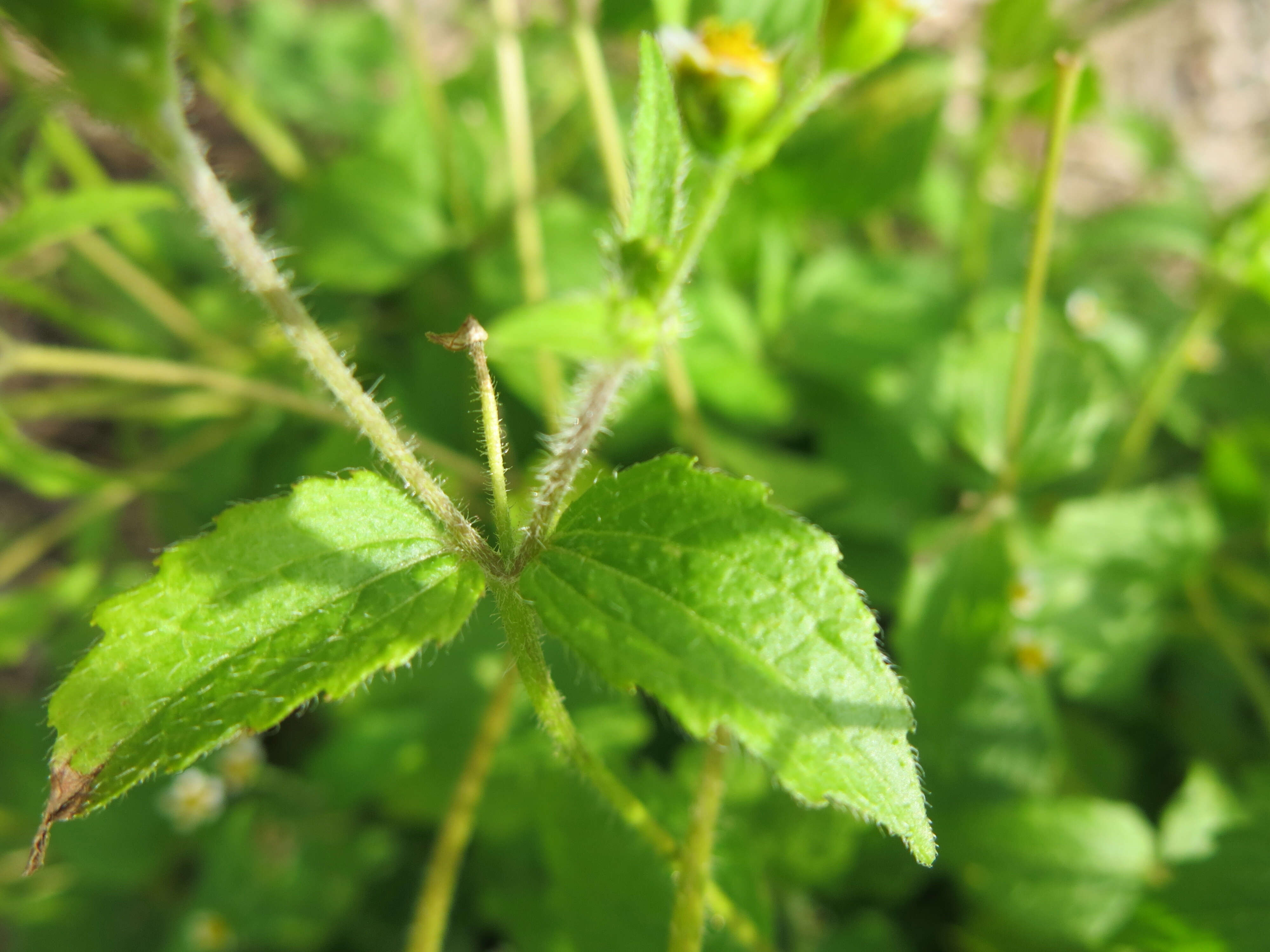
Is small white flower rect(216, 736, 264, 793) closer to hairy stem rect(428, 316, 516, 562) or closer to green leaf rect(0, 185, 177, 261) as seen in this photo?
green leaf rect(0, 185, 177, 261)

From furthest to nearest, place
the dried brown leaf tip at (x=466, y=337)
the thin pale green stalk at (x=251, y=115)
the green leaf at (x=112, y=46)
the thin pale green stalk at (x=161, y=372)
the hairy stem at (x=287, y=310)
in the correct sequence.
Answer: the thin pale green stalk at (x=251, y=115) → the thin pale green stalk at (x=161, y=372) → the dried brown leaf tip at (x=466, y=337) → the hairy stem at (x=287, y=310) → the green leaf at (x=112, y=46)

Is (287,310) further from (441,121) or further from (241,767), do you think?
(241,767)

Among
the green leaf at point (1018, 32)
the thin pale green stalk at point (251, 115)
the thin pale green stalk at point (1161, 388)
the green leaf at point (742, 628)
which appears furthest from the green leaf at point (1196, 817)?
the thin pale green stalk at point (251, 115)

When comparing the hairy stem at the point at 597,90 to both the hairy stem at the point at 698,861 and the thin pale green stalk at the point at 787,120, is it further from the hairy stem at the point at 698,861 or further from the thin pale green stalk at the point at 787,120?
the hairy stem at the point at 698,861

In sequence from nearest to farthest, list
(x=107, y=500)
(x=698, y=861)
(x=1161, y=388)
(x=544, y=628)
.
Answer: (x=544, y=628) → (x=698, y=861) → (x=1161, y=388) → (x=107, y=500)

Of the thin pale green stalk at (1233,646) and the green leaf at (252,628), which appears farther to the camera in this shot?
the thin pale green stalk at (1233,646)

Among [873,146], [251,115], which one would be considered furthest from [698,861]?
[251,115]
